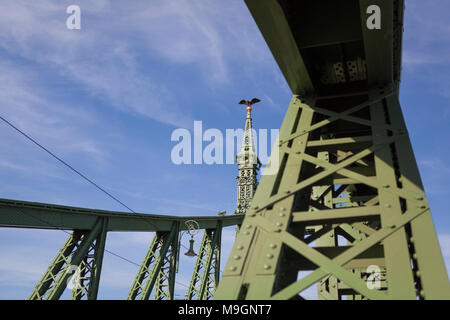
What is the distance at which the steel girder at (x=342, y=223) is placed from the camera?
2666 millimetres

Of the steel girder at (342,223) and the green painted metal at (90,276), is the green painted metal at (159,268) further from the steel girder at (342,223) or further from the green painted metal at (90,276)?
the steel girder at (342,223)

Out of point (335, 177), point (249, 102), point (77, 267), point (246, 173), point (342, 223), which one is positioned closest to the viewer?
point (342, 223)

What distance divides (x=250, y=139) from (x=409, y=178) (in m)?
51.2

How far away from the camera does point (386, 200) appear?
3.24 meters

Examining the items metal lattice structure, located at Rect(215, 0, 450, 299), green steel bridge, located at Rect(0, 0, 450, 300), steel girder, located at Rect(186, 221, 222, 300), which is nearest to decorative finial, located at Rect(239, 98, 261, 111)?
steel girder, located at Rect(186, 221, 222, 300)

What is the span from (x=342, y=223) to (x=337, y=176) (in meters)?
1.16

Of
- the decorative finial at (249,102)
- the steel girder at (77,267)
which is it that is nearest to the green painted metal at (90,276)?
the steel girder at (77,267)

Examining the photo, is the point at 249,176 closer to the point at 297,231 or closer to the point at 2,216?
the point at 2,216

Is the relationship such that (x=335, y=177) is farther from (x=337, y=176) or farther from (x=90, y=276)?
(x=90, y=276)

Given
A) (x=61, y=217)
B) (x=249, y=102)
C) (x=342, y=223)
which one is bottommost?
(x=342, y=223)

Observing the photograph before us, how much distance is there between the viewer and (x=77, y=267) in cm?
1048

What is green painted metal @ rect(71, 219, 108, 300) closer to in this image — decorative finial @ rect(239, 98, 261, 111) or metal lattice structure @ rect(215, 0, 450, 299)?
metal lattice structure @ rect(215, 0, 450, 299)

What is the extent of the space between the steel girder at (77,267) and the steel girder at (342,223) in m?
8.56

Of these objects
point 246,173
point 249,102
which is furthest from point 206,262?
point 249,102
